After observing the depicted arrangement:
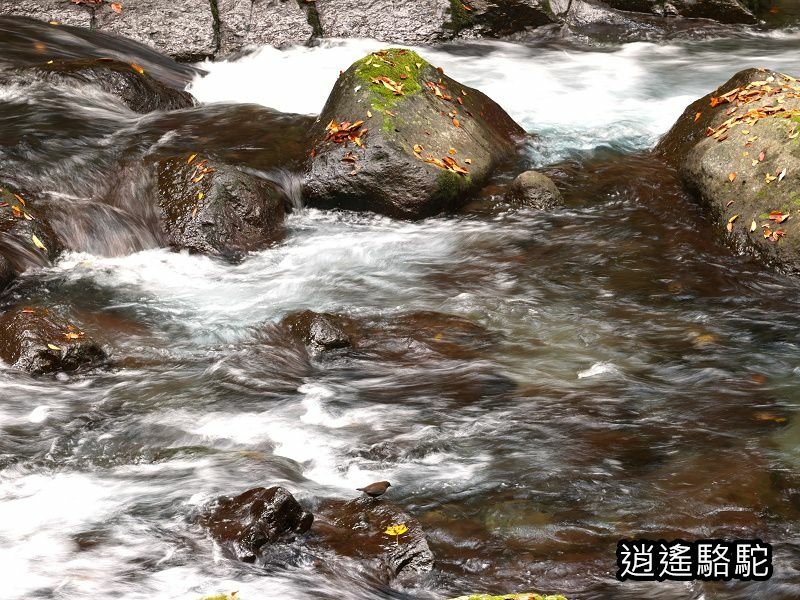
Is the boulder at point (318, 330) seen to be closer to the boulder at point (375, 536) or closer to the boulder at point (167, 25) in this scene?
the boulder at point (375, 536)

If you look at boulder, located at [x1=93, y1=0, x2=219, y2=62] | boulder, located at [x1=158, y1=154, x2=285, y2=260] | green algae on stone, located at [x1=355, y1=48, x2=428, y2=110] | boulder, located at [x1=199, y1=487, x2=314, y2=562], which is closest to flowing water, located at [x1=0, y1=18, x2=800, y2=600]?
boulder, located at [x1=199, y1=487, x2=314, y2=562]

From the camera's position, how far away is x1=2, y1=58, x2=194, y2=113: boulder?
11039mm

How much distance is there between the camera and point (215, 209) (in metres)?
9.01

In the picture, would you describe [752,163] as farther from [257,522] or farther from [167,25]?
[167,25]

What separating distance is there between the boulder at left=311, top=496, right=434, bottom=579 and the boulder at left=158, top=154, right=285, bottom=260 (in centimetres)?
439

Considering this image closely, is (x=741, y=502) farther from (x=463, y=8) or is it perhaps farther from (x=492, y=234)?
(x=463, y=8)

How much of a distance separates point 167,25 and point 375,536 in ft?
38.0

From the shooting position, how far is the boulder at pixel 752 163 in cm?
833

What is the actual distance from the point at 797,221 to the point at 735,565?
4.58 metres

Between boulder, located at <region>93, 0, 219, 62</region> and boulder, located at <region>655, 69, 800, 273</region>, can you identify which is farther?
boulder, located at <region>93, 0, 219, 62</region>

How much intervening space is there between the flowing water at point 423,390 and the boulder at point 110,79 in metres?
0.27

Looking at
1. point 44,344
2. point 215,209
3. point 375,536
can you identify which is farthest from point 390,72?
point 375,536

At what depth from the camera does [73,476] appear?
5.48m

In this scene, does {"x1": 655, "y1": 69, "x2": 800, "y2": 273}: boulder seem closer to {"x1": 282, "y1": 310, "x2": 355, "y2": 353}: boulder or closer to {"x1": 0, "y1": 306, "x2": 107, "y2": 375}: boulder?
{"x1": 282, "y1": 310, "x2": 355, "y2": 353}: boulder
